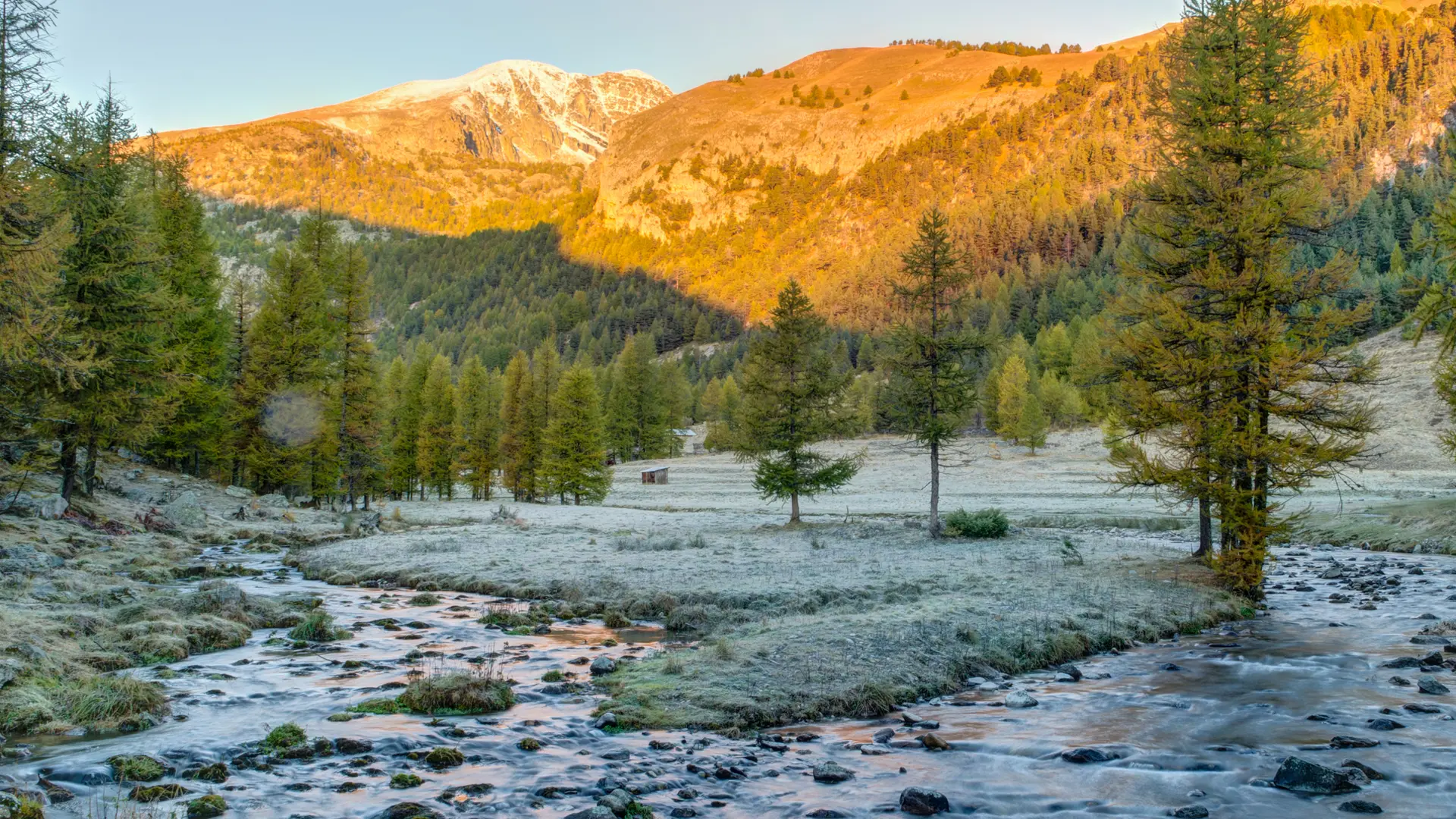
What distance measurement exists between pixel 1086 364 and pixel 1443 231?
312 inches

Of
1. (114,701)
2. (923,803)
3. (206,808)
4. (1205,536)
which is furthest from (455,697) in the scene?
(1205,536)

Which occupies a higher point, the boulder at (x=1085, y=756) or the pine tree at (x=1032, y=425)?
the pine tree at (x=1032, y=425)

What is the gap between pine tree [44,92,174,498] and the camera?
85.0 ft

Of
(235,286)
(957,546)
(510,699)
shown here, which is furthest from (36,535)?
(235,286)

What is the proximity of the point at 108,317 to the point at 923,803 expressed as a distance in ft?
104

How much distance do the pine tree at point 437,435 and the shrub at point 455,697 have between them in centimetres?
5909

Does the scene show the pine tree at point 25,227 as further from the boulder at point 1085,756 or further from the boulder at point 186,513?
the boulder at point 1085,756

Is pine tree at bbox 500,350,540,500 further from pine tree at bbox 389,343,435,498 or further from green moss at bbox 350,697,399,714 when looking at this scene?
green moss at bbox 350,697,399,714

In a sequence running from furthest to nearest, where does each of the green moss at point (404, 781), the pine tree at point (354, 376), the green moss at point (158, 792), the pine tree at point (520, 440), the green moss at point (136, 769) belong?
the pine tree at point (520, 440)
the pine tree at point (354, 376)
the green moss at point (404, 781)
the green moss at point (136, 769)
the green moss at point (158, 792)

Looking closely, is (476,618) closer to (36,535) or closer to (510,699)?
(510,699)

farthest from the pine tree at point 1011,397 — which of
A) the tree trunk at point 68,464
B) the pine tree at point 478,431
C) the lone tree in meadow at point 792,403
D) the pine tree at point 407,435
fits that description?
the tree trunk at point 68,464

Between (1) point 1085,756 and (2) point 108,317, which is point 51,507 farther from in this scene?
(1) point 1085,756

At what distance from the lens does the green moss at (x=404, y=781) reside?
7.42 metres

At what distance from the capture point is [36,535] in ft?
68.2
